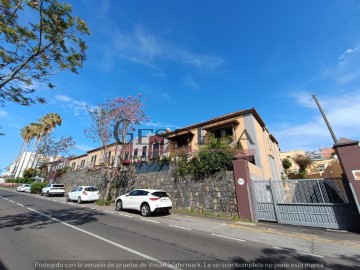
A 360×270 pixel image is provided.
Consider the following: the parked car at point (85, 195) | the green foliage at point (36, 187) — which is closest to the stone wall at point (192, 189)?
the parked car at point (85, 195)

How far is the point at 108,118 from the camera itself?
18.6 meters

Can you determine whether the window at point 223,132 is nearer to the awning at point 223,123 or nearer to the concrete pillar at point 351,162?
the awning at point 223,123

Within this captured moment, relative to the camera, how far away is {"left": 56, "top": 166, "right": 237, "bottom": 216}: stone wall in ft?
40.4

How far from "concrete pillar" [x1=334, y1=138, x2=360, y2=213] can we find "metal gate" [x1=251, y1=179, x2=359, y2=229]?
2.15 feet

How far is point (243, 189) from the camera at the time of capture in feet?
37.8

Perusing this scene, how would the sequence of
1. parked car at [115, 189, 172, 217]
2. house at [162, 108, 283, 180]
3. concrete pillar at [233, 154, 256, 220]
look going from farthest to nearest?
1. house at [162, 108, 283, 180]
2. parked car at [115, 189, 172, 217]
3. concrete pillar at [233, 154, 256, 220]

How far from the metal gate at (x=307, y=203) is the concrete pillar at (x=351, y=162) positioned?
0.65 metres

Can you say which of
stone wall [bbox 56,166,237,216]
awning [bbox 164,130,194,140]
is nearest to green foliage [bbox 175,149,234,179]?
stone wall [bbox 56,166,237,216]

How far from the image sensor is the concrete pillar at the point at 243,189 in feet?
36.4

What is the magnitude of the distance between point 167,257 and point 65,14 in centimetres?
908

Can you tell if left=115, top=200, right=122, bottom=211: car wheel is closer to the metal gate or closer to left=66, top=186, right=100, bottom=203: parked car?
left=66, top=186, right=100, bottom=203: parked car

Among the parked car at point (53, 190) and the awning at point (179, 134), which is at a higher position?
the awning at point (179, 134)

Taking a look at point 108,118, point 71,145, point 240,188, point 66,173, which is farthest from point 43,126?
point 240,188

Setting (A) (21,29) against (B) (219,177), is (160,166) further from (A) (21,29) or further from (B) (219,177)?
(A) (21,29)
